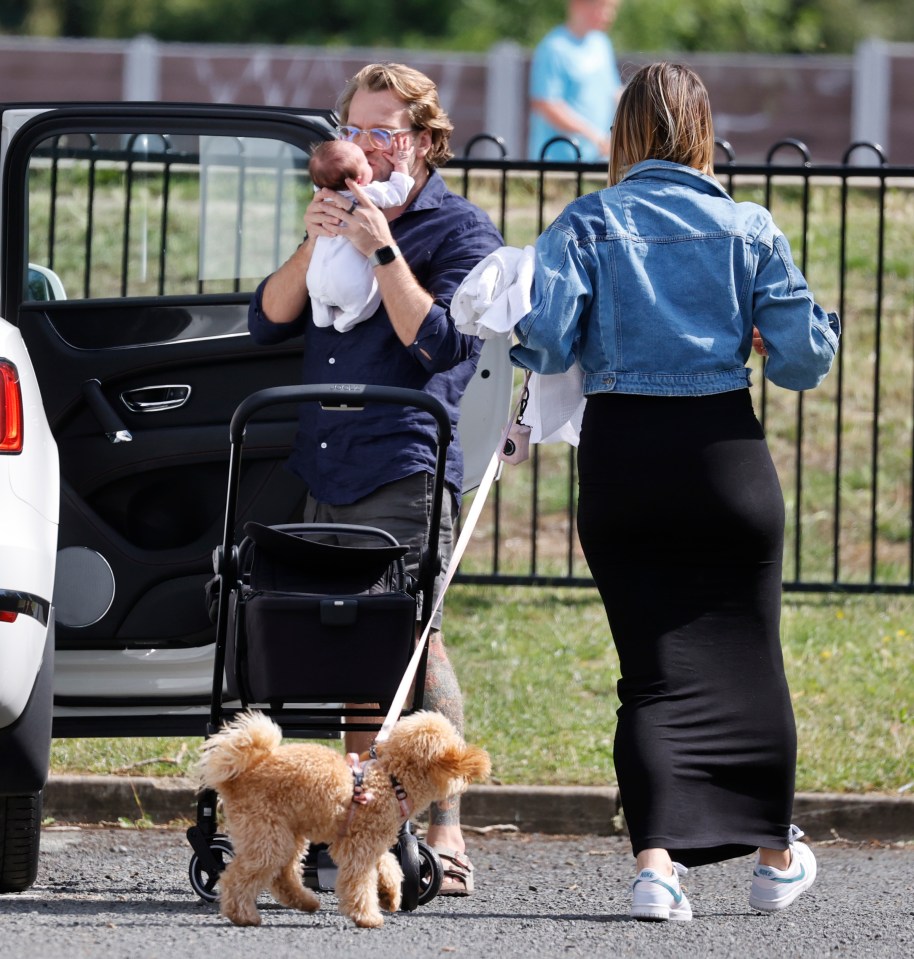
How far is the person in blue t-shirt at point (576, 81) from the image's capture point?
11.5m

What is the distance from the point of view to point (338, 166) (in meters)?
4.05

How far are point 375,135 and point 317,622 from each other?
117 centimetres

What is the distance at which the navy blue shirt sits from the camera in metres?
4.20

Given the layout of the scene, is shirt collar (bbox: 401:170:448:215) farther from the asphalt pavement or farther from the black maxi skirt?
the asphalt pavement

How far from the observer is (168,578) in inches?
183

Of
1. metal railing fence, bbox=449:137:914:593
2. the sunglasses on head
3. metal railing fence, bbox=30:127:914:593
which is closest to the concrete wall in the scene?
metal railing fence, bbox=30:127:914:593

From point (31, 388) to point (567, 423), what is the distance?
4.03ft

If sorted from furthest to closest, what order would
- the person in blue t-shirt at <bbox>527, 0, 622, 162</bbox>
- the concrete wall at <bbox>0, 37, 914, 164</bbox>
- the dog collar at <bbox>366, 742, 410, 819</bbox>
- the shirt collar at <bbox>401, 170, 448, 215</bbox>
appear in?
the concrete wall at <bbox>0, 37, 914, 164</bbox>
the person in blue t-shirt at <bbox>527, 0, 622, 162</bbox>
the shirt collar at <bbox>401, 170, 448, 215</bbox>
the dog collar at <bbox>366, 742, 410, 819</bbox>

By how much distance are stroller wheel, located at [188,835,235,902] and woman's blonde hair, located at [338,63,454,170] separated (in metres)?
1.68

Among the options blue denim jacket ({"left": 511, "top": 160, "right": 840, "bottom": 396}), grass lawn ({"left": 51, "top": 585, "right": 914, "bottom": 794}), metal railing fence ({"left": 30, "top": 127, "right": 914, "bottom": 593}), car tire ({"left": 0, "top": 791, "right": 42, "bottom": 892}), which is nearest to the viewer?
blue denim jacket ({"left": 511, "top": 160, "right": 840, "bottom": 396})

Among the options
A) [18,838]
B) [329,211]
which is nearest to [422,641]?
[329,211]

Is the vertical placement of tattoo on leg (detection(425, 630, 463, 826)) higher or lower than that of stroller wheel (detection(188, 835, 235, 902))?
higher

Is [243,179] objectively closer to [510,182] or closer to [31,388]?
[31,388]

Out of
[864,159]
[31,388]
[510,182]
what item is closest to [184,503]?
[31,388]
